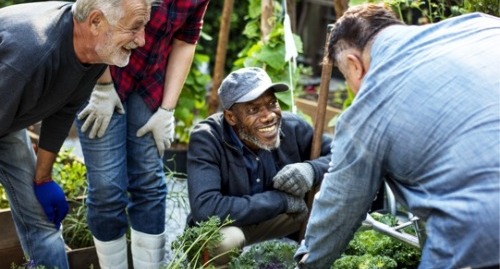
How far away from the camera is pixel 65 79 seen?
10.2 ft

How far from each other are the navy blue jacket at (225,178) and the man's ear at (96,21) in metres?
0.98

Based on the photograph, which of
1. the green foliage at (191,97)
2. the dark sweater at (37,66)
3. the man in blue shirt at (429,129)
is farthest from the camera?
the green foliage at (191,97)

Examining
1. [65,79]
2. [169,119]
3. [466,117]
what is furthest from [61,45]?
[466,117]

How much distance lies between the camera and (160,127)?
3.73 m

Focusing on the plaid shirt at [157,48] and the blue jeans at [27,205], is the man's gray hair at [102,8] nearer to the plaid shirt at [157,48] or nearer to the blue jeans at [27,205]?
the plaid shirt at [157,48]

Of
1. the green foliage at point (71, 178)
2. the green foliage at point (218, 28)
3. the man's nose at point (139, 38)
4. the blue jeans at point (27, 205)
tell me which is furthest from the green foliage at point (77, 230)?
the green foliage at point (218, 28)

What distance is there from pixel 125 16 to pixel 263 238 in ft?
4.89

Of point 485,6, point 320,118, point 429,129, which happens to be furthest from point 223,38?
point 429,129

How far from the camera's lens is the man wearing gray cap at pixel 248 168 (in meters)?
3.79

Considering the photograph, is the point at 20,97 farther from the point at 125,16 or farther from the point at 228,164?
the point at 228,164

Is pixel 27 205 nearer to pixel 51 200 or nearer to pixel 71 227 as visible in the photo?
pixel 51 200

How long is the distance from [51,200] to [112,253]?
1.44 feet

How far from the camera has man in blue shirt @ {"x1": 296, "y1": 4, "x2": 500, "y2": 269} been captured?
2.33 m

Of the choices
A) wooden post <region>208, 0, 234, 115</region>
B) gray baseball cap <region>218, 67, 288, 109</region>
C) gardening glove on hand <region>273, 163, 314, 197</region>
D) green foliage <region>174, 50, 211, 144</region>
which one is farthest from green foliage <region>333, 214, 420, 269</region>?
green foliage <region>174, 50, 211, 144</region>
